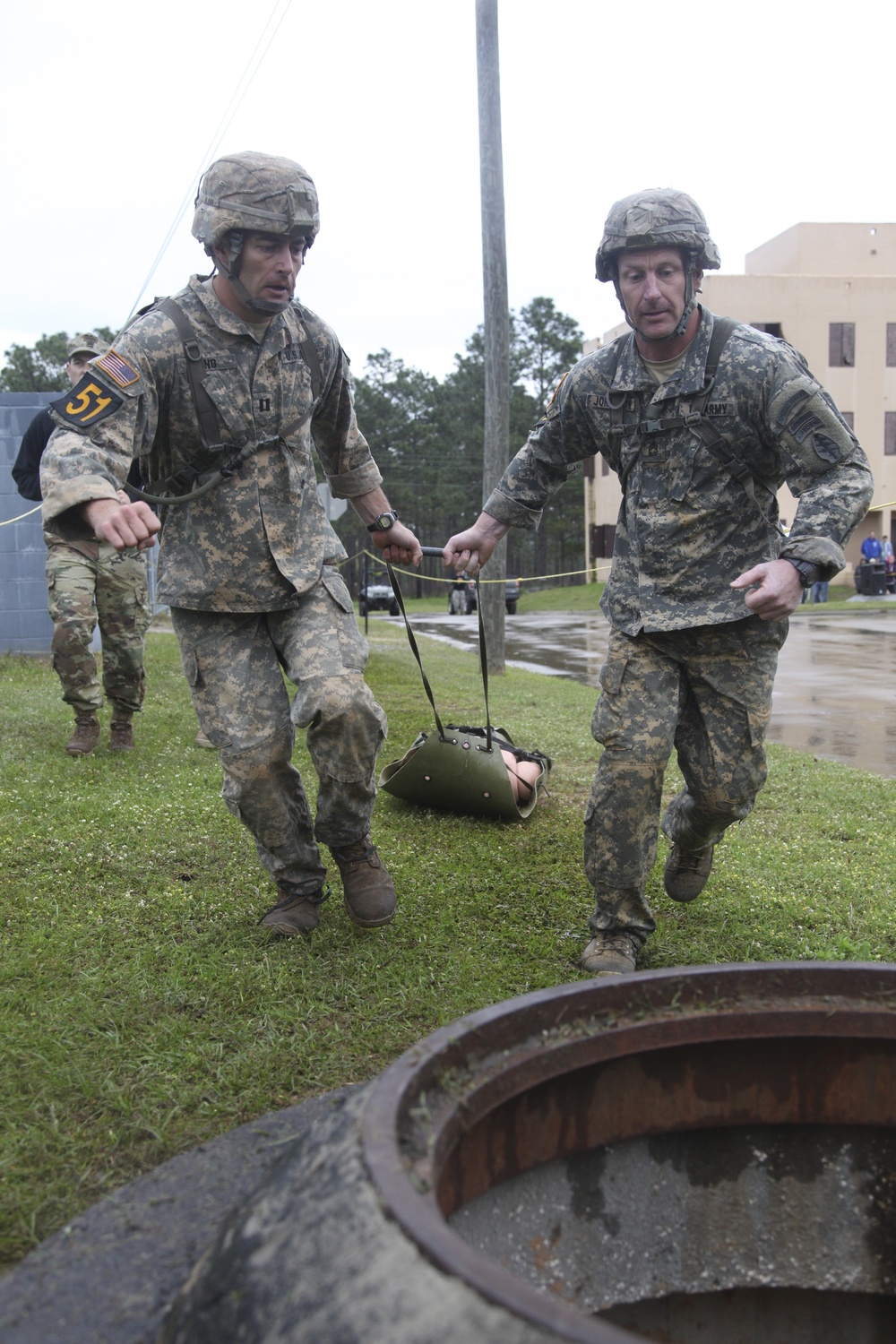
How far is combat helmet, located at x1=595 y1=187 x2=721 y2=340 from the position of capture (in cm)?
336

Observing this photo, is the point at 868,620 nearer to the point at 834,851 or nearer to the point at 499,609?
the point at 499,609

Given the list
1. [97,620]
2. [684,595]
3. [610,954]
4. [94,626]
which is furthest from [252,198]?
[97,620]

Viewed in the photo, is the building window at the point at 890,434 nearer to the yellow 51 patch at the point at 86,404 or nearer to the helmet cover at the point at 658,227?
the helmet cover at the point at 658,227

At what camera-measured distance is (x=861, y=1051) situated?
213 centimetres

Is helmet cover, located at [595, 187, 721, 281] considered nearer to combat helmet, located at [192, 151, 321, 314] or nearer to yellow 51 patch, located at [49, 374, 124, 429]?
combat helmet, located at [192, 151, 321, 314]

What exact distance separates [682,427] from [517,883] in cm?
186

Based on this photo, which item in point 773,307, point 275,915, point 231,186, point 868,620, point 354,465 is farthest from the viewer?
point 773,307

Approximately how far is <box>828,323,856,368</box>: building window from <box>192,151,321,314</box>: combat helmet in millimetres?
39881

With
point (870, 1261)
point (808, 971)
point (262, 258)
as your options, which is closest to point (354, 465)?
point (262, 258)

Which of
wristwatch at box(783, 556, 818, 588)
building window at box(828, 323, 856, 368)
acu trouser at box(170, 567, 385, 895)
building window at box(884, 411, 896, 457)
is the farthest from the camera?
building window at box(884, 411, 896, 457)

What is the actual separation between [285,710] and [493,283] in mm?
10934

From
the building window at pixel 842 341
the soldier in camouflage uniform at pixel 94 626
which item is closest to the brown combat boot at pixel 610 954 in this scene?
the soldier in camouflage uniform at pixel 94 626

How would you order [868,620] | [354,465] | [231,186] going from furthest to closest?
[868,620] → [354,465] → [231,186]

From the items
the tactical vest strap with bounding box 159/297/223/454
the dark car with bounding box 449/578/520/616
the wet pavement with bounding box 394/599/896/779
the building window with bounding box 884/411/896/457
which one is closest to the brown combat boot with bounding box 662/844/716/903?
the tactical vest strap with bounding box 159/297/223/454
